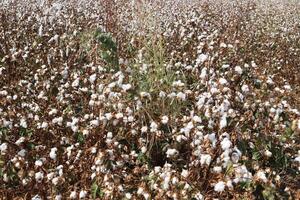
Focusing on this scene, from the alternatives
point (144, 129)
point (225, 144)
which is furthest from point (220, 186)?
point (144, 129)

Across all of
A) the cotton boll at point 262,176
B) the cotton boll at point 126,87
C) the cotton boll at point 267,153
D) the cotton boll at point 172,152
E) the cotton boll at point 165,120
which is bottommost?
the cotton boll at point 172,152

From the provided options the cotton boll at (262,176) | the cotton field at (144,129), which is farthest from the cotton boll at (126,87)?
the cotton boll at (262,176)

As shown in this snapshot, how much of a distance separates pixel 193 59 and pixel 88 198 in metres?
2.89

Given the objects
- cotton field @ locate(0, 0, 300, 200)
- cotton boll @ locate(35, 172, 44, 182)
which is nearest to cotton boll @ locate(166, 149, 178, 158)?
cotton field @ locate(0, 0, 300, 200)

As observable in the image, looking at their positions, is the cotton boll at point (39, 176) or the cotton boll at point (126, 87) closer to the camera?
the cotton boll at point (39, 176)

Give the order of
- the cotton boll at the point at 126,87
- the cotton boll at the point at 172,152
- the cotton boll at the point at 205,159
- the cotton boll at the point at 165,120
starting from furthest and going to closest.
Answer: the cotton boll at the point at 126,87 < the cotton boll at the point at 165,120 < the cotton boll at the point at 172,152 < the cotton boll at the point at 205,159

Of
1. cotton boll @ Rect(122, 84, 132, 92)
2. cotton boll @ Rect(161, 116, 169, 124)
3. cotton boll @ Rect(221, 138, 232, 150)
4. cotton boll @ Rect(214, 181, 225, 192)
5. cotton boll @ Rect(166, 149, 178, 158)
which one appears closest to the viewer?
cotton boll @ Rect(214, 181, 225, 192)

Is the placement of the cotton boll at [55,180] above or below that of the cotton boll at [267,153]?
below

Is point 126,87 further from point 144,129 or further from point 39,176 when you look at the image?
point 39,176

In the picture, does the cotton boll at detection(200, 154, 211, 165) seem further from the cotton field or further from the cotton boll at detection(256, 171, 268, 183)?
the cotton boll at detection(256, 171, 268, 183)

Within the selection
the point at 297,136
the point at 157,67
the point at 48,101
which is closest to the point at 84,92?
the point at 48,101

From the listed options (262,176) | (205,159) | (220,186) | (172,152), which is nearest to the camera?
(220,186)

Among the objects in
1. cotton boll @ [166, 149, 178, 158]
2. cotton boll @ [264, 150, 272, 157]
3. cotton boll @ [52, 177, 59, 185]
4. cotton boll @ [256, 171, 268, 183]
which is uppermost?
cotton boll @ [256, 171, 268, 183]

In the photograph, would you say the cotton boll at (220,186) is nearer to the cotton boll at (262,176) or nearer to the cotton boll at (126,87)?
the cotton boll at (262,176)
